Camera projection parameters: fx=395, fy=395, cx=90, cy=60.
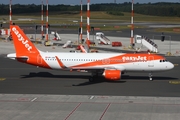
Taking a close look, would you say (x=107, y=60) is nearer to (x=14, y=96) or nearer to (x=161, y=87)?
(x=161, y=87)

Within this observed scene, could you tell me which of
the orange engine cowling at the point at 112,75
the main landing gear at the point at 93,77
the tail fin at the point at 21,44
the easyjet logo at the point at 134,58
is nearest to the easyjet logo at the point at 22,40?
the tail fin at the point at 21,44

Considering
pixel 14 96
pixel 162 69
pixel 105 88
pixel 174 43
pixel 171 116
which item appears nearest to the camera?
pixel 171 116

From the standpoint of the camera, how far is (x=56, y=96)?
124 feet

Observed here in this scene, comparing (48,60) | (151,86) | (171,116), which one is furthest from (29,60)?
(171,116)

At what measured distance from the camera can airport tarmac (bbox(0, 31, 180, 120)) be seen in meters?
31.0

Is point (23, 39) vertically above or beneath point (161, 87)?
above

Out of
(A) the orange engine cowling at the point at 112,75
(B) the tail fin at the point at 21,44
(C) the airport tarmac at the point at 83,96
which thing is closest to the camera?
(C) the airport tarmac at the point at 83,96

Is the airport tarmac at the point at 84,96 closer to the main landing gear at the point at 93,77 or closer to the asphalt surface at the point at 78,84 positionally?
the asphalt surface at the point at 78,84

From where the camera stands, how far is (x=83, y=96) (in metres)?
37.8

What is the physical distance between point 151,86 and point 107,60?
20.1ft

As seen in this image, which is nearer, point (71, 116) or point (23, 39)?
point (71, 116)

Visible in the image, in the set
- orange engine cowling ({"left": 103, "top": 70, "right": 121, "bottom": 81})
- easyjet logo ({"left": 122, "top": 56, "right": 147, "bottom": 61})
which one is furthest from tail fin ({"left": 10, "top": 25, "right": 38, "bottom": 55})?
easyjet logo ({"left": 122, "top": 56, "right": 147, "bottom": 61})

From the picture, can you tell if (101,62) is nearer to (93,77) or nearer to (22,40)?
(93,77)

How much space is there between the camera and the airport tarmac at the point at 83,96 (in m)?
31.0
